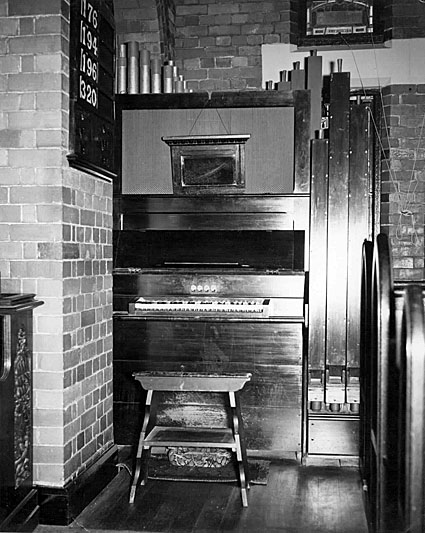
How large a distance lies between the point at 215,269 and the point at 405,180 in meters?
1.64

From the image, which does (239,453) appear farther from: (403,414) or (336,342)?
(403,414)

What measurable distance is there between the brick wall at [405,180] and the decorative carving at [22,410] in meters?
2.93

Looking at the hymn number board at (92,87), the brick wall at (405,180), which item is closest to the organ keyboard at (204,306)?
the hymn number board at (92,87)

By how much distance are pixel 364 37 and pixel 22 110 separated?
117 inches

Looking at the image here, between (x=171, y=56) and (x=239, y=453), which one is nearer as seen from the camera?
(x=239, y=453)

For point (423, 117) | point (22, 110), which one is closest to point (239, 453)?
point (22, 110)

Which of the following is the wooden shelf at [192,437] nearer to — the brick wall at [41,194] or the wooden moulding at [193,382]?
the wooden moulding at [193,382]

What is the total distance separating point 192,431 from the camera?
4.20 metres

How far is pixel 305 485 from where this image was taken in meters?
4.36

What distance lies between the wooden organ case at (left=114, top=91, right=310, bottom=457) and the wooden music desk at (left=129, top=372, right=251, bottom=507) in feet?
1.81

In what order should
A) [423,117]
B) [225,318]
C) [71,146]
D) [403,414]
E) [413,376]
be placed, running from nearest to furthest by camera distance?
[413,376], [403,414], [71,146], [225,318], [423,117]

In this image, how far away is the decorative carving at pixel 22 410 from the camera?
3418 millimetres

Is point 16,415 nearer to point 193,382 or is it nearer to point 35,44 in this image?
point 193,382

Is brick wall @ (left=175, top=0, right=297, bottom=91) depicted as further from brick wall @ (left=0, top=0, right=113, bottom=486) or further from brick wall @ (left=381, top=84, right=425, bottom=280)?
brick wall @ (left=0, top=0, right=113, bottom=486)
